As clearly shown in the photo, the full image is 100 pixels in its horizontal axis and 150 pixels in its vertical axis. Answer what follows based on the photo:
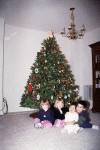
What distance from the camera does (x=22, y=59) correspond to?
5125mm

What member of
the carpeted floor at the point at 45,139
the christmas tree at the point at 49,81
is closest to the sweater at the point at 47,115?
the carpeted floor at the point at 45,139

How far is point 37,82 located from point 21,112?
152cm

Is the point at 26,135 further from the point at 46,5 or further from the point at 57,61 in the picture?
the point at 46,5

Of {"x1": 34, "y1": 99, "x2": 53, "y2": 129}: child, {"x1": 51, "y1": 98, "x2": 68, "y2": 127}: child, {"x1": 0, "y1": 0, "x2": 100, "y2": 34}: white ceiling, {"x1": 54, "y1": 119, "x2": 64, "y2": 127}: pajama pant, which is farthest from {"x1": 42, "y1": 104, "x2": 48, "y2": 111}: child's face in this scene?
{"x1": 0, "y1": 0, "x2": 100, "y2": 34}: white ceiling

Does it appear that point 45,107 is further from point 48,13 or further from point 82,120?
point 48,13

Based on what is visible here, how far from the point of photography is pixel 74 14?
4043 mm

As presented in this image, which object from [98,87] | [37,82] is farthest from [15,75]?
[98,87]

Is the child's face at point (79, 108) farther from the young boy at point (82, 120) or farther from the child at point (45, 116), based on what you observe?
the child at point (45, 116)

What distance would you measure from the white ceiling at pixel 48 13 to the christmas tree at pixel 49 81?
2.34 feet

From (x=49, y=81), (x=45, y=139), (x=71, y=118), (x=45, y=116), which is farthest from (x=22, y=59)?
(x=45, y=139)

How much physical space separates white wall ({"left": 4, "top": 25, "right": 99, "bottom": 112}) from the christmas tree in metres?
0.77

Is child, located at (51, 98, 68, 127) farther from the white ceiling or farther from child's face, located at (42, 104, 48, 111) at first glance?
the white ceiling

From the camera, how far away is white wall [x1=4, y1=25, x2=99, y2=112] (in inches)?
191

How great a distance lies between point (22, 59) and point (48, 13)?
1.96 metres
